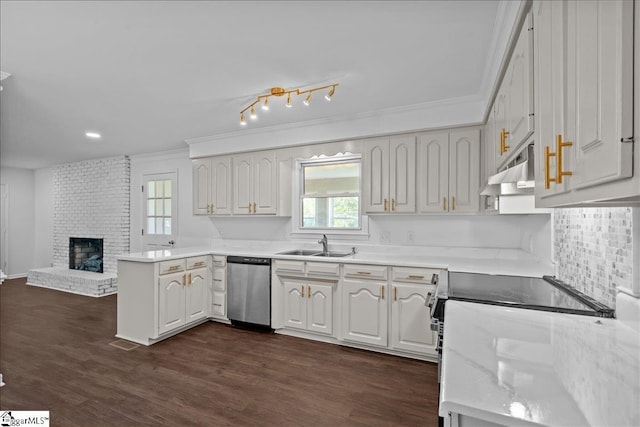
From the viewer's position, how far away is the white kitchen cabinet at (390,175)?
10.7ft

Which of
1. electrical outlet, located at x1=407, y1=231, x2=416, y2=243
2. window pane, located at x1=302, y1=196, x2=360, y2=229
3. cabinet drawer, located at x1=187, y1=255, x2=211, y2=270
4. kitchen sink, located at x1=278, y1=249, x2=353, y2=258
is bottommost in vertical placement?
cabinet drawer, located at x1=187, y1=255, x2=211, y2=270

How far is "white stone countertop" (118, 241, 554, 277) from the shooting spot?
2500 millimetres

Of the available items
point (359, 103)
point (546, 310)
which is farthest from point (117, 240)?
point (546, 310)

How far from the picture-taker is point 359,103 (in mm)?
3146

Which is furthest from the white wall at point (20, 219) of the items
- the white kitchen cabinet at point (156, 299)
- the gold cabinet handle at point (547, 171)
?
the gold cabinet handle at point (547, 171)

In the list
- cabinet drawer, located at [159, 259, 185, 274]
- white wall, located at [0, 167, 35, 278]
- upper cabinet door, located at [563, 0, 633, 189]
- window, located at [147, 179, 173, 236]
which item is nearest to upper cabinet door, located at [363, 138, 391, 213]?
cabinet drawer, located at [159, 259, 185, 274]

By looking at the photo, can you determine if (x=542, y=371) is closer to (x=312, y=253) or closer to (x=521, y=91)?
(x=521, y=91)

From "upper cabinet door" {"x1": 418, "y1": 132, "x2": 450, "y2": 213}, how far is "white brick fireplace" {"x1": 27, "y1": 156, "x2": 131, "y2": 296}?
5.24 metres

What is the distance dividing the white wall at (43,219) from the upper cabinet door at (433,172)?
806cm

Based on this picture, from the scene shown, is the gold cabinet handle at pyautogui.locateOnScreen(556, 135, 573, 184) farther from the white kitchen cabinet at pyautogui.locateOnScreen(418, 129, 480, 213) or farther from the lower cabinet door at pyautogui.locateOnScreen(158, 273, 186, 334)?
the lower cabinet door at pyautogui.locateOnScreen(158, 273, 186, 334)

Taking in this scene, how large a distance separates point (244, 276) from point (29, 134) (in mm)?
3701

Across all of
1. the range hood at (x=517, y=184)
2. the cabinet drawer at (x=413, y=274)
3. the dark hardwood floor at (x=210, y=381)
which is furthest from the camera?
the cabinet drawer at (x=413, y=274)

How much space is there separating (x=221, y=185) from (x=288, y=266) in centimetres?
166

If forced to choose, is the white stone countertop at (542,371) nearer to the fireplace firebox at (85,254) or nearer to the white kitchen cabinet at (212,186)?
the white kitchen cabinet at (212,186)
